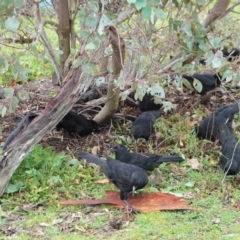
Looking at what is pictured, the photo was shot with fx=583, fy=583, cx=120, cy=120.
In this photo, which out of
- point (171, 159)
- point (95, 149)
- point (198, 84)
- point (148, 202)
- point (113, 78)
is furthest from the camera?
point (95, 149)

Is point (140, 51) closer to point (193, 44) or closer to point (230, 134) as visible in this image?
point (193, 44)

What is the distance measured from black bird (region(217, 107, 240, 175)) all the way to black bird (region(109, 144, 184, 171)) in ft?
1.56

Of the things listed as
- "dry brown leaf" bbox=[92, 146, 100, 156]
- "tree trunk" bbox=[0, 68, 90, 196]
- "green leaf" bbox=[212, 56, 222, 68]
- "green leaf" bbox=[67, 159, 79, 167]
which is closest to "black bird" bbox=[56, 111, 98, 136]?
"dry brown leaf" bbox=[92, 146, 100, 156]

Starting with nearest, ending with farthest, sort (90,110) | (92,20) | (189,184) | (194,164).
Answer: (92,20) < (189,184) < (194,164) < (90,110)

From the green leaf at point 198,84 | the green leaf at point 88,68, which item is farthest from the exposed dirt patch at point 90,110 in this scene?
the green leaf at point 88,68

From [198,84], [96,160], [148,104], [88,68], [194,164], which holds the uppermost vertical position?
[88,68]

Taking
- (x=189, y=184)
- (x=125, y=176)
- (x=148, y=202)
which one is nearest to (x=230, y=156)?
(x=189, y=184)

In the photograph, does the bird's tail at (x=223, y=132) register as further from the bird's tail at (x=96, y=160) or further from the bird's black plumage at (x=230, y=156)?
the bird's tail at (x=96, y=160)

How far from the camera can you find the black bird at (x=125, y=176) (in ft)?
18.3

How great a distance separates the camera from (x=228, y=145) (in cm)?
638

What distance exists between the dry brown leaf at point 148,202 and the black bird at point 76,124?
4.82 feet

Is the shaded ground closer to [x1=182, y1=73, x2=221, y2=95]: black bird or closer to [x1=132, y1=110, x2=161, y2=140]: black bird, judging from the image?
[x1=132, y1=110, x2=161, y2=140]: black bird

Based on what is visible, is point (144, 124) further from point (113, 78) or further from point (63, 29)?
point (63, 29)

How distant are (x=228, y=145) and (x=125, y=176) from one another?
1.39 meters
